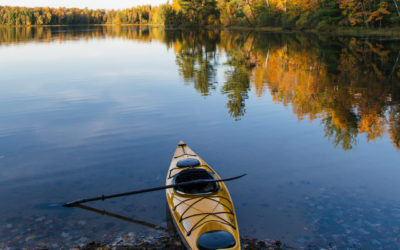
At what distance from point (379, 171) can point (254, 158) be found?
215 inches

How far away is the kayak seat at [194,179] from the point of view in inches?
407

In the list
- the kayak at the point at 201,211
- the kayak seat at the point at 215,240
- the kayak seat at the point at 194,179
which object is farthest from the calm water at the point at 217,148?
the kayak seat at the point at 215,240

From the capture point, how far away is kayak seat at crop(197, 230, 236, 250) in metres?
7.86

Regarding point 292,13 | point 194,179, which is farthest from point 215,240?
point 292,13

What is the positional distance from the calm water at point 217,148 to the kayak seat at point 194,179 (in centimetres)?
124

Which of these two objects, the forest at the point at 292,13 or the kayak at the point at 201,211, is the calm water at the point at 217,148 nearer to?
the kayak at the point at 201,211

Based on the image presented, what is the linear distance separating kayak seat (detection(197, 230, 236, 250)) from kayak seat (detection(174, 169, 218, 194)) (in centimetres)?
203

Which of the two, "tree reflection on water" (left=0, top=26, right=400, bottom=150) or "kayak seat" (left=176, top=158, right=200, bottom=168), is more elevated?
"tree reflection on water" (left=0, top=26, right=400, bottom=150)

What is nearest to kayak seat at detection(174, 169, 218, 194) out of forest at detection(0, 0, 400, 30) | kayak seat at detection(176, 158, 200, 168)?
kayak seat at detection(176, 158, 200, 168)

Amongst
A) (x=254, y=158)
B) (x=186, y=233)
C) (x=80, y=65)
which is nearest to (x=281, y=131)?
(x=254, y=158)

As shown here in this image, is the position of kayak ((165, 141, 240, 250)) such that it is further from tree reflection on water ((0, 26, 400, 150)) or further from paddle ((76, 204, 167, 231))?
tree reflection on water ((0, 26, 400, 150))

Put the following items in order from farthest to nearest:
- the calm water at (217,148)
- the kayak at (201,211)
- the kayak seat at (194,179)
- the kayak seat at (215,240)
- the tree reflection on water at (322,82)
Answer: the tree reflection on water at (322,82) < the kayak seat at (194,179) < the calm water at (217,148) < the kayak at (201,211) < the kayak seat at (215,240)

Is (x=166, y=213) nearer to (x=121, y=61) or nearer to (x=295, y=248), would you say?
(x=295, y=248)

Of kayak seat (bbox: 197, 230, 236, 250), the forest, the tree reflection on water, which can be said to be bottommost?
kayak seat (bbox: 197, 230, 236, 250)
